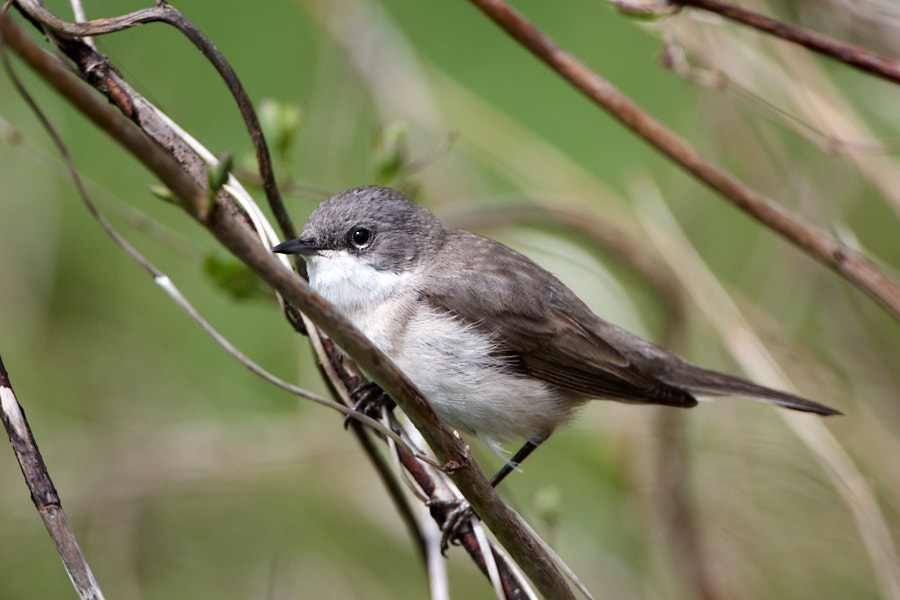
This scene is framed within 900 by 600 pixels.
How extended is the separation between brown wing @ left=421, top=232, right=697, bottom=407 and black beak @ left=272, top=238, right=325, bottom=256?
44cm

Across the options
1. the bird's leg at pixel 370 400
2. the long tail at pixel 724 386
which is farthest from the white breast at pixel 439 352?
the long tail at pixel 724 386

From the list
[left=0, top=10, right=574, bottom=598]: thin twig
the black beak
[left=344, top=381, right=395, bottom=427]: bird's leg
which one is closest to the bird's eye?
the black beak

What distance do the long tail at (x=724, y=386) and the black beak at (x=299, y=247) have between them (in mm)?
1594

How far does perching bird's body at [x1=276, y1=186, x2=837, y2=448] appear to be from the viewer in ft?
9.86


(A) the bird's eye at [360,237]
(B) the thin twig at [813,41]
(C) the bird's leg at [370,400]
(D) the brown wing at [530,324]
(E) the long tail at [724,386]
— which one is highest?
(B) the thin twig at [813,41]

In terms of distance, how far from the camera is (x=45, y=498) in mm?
1854

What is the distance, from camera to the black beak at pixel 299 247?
2666mm

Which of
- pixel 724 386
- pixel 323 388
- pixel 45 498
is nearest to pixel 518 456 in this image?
pixel 724 386

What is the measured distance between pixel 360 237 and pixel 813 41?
167 centimetres

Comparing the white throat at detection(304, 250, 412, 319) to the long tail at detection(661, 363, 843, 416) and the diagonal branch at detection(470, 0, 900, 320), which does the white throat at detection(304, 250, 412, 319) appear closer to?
the diagonal branch at detection(470, 0, 900, 320)

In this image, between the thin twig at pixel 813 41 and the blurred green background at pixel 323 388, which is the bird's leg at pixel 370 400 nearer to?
the blurred green background at pixel 323 388

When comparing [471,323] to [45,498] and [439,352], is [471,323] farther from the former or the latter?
[45,498]

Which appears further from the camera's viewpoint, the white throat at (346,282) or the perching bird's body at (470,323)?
the white throat at (346,282)

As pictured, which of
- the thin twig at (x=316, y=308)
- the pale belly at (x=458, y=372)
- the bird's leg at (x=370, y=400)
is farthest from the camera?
the pale belly at (x=458, y=372)
